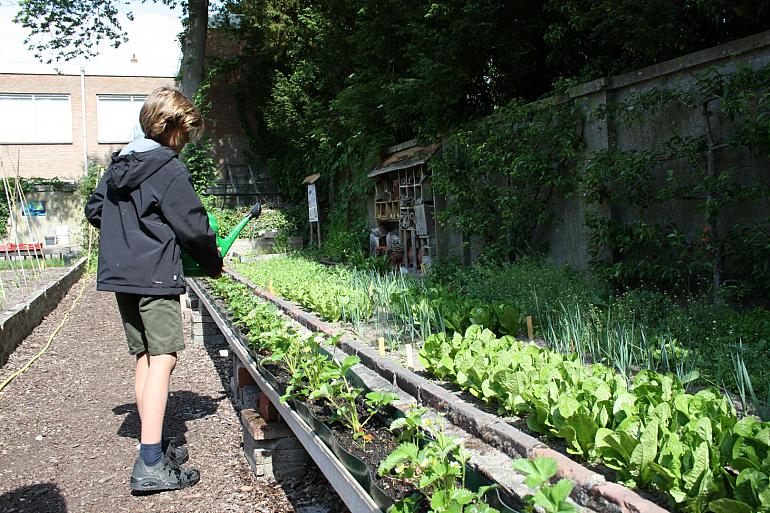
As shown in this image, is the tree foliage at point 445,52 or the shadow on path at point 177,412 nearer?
the shadow on path at point 177,412

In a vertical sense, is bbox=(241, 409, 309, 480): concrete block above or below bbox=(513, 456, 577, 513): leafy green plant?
below

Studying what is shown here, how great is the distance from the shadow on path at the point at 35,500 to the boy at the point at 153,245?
0.45m

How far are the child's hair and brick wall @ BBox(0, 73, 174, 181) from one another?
2042 centimetres

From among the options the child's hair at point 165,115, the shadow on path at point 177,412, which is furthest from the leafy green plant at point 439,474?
the shadow on path at point 177,412

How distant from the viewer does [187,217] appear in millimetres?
2775

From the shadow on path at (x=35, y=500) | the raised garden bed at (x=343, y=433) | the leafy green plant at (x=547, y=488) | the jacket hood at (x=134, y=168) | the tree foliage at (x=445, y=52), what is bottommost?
the shadow on path at (x=35, y=500)

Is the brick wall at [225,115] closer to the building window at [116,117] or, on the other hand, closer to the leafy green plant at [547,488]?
the building window at [116,117]

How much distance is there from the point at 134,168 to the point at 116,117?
2226 centimetres

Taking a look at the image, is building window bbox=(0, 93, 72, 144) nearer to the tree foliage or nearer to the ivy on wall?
the tree foliage

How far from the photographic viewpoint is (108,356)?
256 inches

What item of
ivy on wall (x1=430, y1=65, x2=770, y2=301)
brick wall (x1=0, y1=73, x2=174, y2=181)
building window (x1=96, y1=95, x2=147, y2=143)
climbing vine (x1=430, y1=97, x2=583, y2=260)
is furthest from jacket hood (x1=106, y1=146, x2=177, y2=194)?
building window (x1=96, y1=95, x2=147, y2=143)

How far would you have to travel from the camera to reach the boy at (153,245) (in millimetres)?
2785

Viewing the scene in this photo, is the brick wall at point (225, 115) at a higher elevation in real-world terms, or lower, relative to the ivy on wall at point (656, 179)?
higher

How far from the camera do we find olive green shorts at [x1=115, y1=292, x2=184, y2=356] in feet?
9.41
